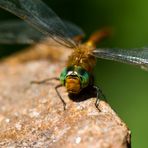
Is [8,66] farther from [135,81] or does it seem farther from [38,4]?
[135,81]

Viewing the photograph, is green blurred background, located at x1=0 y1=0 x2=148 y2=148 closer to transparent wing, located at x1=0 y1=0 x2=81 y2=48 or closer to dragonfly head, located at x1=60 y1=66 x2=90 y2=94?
transparent wing, located at x1=0 y1=0 x2=81 y2=48

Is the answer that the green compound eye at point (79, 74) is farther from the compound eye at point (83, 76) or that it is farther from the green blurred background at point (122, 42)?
the green blurred background at point (122, 42)

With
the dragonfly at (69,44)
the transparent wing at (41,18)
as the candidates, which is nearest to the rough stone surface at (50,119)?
the dragonfly at (69,44)

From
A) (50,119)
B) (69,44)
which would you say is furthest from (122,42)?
(50,119)

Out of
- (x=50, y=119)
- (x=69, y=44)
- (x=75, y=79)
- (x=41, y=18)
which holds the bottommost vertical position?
(x=50, y=119)

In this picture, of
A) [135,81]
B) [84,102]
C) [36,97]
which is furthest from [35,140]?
[135,81]

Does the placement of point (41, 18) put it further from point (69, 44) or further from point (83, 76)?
point (83, 76)
